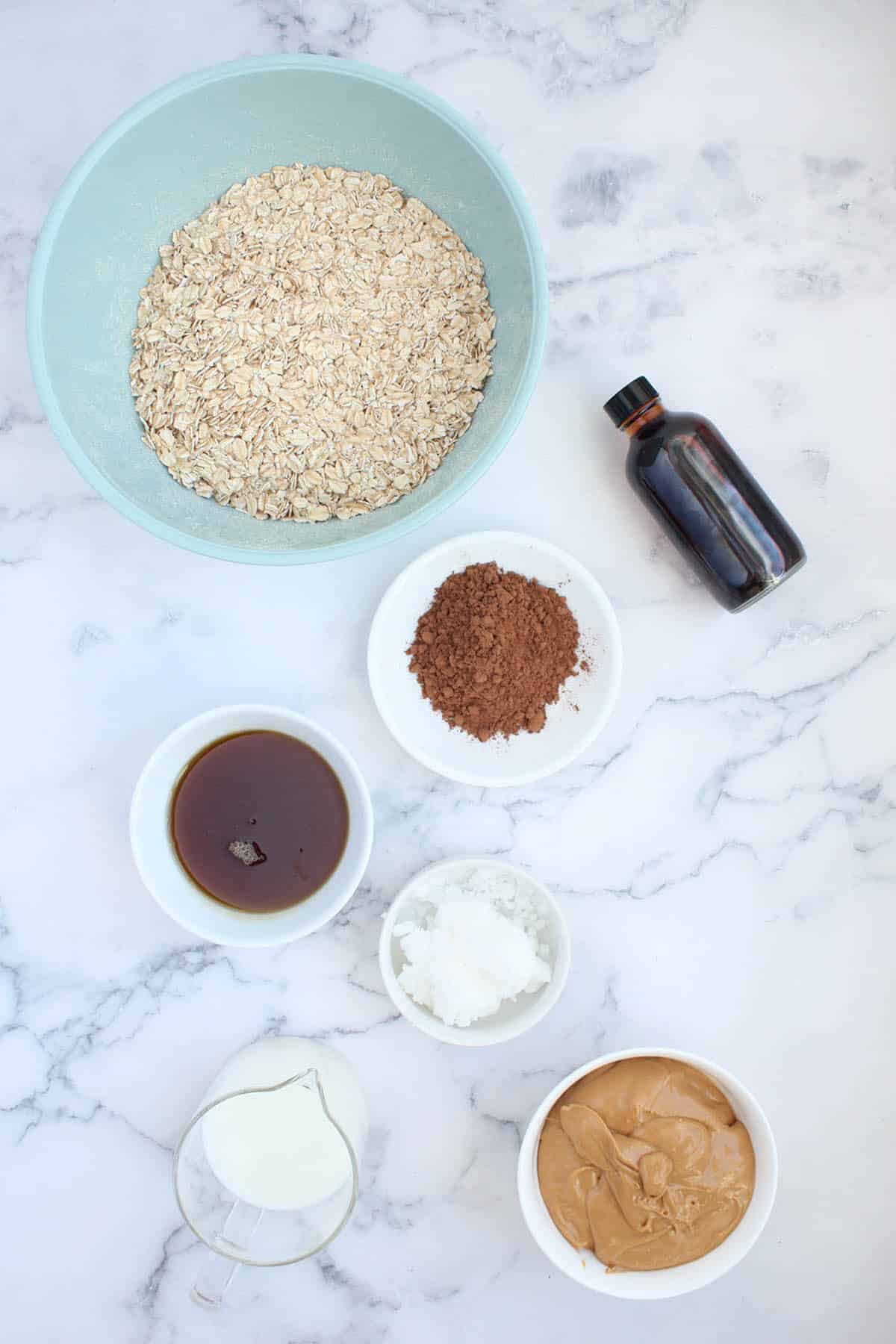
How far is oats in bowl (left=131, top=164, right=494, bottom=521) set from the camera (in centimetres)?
117

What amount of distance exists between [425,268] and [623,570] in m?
0.45

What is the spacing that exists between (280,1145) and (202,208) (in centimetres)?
112

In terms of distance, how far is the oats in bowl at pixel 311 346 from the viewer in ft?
3.83

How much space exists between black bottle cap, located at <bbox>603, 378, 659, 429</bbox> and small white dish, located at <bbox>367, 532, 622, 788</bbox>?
19 centimetres


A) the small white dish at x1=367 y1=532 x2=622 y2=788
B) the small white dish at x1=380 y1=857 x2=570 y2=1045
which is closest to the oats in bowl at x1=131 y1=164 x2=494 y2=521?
the small white dish at x1=367 y1=532 x2=622 y2=788

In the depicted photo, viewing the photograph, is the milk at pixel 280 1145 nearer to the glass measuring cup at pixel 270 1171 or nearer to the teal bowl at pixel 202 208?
the glass measuring cup at pixel 270 1171

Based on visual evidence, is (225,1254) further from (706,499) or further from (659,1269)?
(706,499)

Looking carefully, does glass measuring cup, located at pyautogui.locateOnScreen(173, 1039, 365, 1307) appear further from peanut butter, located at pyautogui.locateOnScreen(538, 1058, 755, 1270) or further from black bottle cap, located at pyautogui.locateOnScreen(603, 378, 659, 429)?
black bottle cap, located at pyautogui.locateOnScreen(603, 378, 659, 429)

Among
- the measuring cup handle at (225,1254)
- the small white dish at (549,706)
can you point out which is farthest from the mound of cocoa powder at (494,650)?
the measuring cup handle at (225,1254)

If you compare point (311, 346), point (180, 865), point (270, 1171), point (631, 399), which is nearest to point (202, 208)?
point (311, 346)

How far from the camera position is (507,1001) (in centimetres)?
127

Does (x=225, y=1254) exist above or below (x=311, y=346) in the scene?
below

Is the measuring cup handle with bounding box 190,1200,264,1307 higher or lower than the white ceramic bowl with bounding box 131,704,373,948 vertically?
lower

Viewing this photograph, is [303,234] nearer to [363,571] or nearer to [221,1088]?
[363,571]
